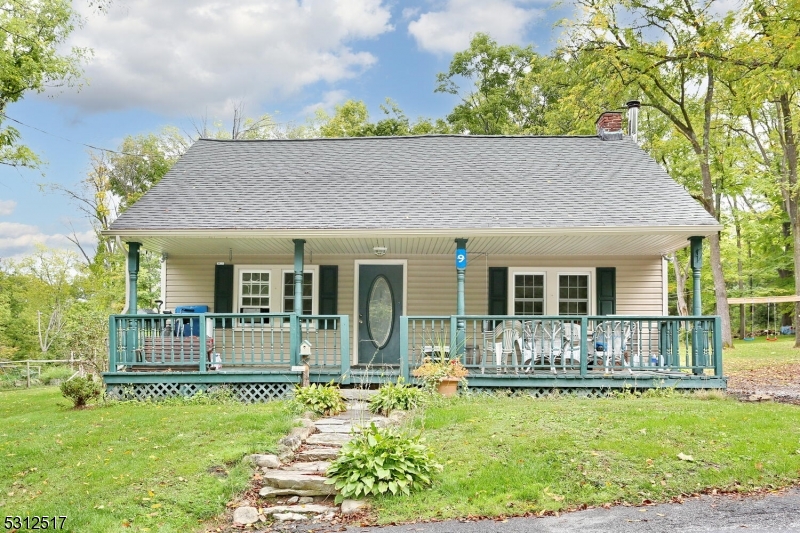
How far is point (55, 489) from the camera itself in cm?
583

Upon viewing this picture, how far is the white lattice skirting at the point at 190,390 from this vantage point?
9539 millimetres

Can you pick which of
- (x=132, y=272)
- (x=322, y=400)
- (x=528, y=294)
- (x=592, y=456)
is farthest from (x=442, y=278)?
(x=592, y=456)

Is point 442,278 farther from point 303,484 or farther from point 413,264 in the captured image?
point 303,484

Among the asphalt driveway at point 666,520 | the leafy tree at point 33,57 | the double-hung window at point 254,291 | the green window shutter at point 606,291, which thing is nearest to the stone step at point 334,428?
the asphalt driveway at point 666,520

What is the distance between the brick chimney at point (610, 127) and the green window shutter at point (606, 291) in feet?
10.4

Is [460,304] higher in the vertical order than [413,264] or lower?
lower

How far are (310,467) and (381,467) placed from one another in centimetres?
89

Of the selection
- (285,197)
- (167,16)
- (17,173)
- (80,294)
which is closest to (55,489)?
(285,197)

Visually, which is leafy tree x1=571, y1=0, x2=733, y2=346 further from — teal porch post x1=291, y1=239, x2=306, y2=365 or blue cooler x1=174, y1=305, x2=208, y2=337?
blue cooler x1=174, y1=305, x2=208, y2=337

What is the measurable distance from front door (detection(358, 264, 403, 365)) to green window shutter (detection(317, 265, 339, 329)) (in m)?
0.44

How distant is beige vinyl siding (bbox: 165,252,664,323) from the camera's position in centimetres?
1168

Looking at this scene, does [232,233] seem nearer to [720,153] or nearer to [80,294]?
[720,153]

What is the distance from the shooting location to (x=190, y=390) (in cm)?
957

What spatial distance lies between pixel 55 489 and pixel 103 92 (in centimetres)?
2681
